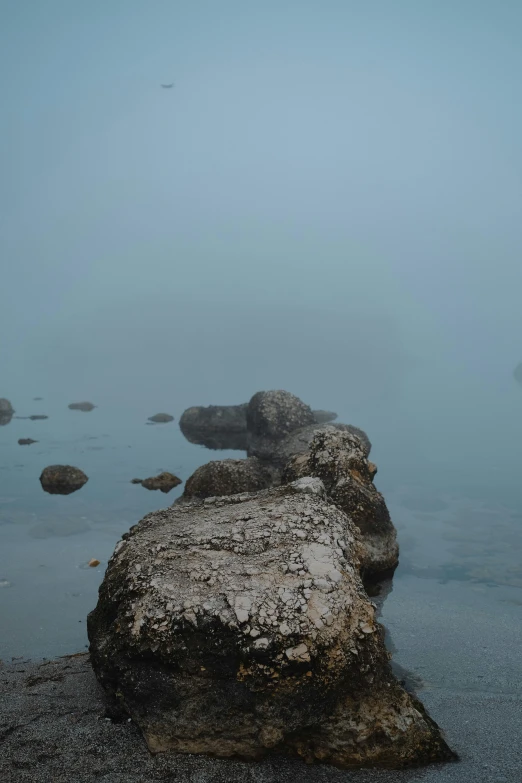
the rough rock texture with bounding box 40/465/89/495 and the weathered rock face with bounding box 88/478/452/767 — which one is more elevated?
the weathered rock face with bounding box 88/478/452/767

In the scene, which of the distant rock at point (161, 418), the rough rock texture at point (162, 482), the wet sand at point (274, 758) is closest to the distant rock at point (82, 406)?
the distant rock at point (161, 418)

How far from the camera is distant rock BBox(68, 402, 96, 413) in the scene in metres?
26.8

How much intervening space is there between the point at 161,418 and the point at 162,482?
10884 millimetres

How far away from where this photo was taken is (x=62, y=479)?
12680mm

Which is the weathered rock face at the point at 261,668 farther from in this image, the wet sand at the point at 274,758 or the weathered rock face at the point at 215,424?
the weathered rock face at the point at 215,424

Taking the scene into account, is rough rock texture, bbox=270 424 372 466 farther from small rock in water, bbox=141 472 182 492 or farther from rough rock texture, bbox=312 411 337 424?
rough rock texture, bbox=312 411 337 424

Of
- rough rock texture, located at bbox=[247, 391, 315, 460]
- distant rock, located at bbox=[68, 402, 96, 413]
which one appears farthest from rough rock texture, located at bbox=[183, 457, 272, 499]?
distant rock, located at bbox=[68, 402, 96, 413]

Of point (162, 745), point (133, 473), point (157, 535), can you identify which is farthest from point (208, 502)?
point (133, 473)

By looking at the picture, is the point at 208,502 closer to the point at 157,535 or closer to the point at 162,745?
the point at 157,535

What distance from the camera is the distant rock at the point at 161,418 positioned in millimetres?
22913

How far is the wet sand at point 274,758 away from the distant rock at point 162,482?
6.99 meters

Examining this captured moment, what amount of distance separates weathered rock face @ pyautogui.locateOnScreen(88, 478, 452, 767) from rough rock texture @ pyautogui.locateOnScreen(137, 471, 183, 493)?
322 inches

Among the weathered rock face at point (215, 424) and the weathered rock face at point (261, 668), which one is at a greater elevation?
the weathered rock face at point (261, 668)

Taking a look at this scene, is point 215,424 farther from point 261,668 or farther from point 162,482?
point 261,668
